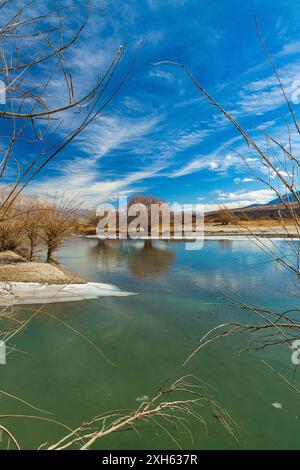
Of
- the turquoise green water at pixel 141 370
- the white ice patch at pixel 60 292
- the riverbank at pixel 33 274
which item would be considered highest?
the riverbank at pixel 33 274

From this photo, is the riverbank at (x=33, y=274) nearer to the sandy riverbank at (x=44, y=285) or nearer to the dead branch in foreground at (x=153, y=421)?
the sandy riverbank at (x=44, y=285)

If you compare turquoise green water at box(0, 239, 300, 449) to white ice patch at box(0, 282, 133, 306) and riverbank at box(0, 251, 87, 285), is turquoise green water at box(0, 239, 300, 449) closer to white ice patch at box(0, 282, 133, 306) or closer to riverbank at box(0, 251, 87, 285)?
white ice patch at box(0, 282, 133, 306)

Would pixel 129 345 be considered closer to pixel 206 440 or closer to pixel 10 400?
pixel 10 400

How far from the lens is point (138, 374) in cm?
273

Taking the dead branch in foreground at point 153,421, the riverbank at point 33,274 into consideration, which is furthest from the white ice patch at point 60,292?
the dead branch in foreground at point 153,421

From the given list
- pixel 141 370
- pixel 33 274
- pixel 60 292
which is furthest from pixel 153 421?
pixel 33 274

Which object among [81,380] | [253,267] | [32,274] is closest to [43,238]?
[32,274]

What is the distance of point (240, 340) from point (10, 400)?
2480mm

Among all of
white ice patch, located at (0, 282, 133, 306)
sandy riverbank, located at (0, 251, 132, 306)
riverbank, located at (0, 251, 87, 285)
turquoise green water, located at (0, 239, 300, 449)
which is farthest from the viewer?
riverbank, located at (0, 251, 87, 285)

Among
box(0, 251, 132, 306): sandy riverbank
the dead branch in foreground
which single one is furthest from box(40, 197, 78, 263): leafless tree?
the dead branch in foreground

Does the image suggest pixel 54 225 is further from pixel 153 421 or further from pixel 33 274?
pixel 153 421

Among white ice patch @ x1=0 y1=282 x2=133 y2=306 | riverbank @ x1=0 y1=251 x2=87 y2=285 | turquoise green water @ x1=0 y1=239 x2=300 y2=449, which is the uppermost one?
riverbank @ x1=0 y1=251 x2=87 y2=285

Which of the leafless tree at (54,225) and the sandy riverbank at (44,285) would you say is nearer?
the sandy riverbank at (44,285)

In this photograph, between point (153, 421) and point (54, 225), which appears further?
point (54, 225)
